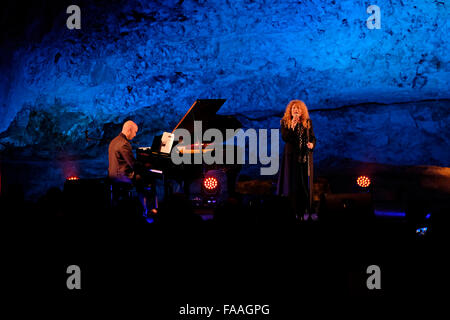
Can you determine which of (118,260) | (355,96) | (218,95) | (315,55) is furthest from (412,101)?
(118,260)

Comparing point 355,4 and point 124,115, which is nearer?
point 355,4

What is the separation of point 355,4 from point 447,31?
1.93 m

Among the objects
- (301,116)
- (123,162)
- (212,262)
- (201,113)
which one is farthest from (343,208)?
(123,162)

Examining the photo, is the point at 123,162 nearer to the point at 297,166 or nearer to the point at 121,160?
the point at 121,160

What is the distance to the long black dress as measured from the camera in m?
4.77

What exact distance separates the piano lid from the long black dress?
106cm

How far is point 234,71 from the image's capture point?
8.70 meters

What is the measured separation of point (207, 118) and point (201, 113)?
15 centimetres

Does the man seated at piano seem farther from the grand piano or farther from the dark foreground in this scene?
the dark foreground

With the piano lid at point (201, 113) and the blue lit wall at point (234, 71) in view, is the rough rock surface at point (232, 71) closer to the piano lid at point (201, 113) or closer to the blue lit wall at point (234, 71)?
the blue lit wall at point (234, 71)

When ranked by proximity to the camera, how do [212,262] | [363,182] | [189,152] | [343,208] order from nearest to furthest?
[212,262] → [343,208] → [189,152] → [363,182]
